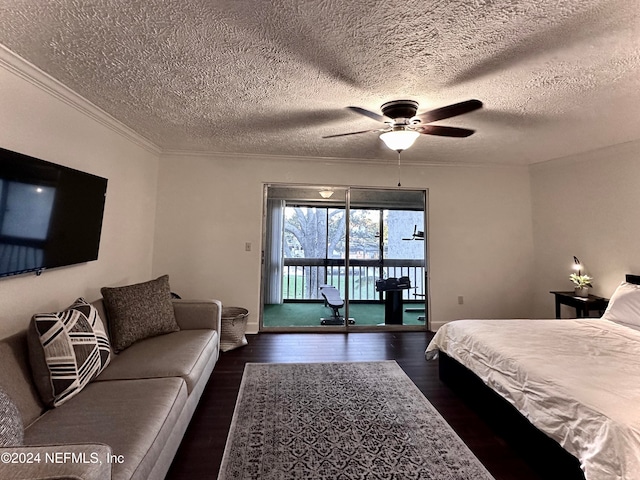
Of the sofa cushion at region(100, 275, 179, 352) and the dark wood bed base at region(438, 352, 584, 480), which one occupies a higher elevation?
the sofa cushion at region(100, 275, 179, 352)

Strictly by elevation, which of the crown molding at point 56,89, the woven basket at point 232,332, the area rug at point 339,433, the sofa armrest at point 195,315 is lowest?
the area rug at point 339,433

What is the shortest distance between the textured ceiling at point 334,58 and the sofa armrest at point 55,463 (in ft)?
5.96

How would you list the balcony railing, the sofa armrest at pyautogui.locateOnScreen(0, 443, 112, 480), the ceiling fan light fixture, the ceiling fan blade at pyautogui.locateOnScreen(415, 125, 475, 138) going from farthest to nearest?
the balcony railing
the ceiling fan light fixture
the ceiling fan blade at pyautogui.locateOnScreen(415, 125, 475, 138)
the sofa armrest at pyautogui.locateOnScreen(0, 443, 112, 480)

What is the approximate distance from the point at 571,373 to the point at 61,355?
9.09 feet

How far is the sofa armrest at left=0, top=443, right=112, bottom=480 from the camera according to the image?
2.78ft

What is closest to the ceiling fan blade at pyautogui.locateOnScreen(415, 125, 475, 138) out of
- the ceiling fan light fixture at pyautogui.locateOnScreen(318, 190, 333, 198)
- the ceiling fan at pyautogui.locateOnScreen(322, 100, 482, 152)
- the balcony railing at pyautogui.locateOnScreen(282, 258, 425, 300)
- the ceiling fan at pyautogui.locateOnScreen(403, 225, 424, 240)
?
the ceiling fan at pyautogui.locateOnScreen(322, 100, 482, 152)

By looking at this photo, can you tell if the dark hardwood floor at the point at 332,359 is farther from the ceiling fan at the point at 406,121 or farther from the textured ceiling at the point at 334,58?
the textured ceiling at the point at 334,58

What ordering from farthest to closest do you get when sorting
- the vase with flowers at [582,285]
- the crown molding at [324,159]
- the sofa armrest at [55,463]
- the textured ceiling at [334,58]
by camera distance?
1. the crown molding at [324,159]
2. the vase with flowers at [582,285]
3. the textured ceiling at [334,58]
4. the sofa armrest at [55,463]

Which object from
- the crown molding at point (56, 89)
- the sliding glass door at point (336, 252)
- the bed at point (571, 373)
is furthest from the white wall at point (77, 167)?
the bed at point (571, 373)

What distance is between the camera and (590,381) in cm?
156

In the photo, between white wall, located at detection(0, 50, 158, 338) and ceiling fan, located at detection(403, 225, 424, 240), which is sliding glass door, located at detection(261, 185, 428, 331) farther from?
white wall, located at detection(0, 50, 158, 338)

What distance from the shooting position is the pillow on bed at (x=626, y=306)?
2630 millimetres

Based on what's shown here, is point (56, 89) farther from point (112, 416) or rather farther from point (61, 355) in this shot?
point (112, 416)

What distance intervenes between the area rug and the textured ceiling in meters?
2.35
